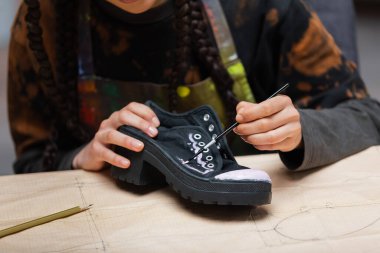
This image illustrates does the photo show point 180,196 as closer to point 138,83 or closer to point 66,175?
point 66,175

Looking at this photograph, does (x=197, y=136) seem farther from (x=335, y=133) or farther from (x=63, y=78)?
(x=63, y=78)

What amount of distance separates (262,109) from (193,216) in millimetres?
160

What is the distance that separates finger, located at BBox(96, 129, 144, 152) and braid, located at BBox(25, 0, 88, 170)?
0.22m

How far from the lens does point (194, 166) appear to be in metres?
0.73

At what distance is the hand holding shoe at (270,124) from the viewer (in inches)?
29.5

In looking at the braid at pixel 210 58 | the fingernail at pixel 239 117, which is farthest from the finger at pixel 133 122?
the braid at pixel 210 58

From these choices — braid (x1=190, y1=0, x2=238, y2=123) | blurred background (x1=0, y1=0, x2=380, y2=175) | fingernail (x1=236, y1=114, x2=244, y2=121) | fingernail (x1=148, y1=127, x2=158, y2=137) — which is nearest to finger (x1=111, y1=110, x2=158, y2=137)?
fingernail (x1=148, y1=127, x2=158, y2=137)

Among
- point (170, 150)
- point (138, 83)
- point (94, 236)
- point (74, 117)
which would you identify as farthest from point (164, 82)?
point (94, 236)

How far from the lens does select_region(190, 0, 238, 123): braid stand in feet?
3.21

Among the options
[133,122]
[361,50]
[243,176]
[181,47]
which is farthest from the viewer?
[361,50]

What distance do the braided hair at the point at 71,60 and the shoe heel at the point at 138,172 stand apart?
0.24 m

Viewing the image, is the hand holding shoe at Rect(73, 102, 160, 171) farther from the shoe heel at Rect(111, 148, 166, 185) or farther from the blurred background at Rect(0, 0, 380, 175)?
the blurred background at Rect(0, 0, 380, 175)

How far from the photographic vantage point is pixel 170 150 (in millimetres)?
750

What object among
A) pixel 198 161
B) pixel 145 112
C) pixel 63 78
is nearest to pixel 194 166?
pixel 198 161
